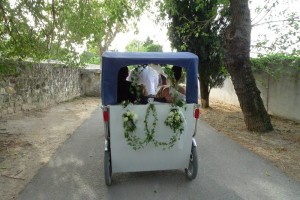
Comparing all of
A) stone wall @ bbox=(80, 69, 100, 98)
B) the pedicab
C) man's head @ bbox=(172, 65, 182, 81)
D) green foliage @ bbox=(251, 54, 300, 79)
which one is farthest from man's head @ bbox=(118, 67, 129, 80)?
stone wall @ bbox=(80, 69, 100, 98)

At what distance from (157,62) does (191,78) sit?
23.8 inches

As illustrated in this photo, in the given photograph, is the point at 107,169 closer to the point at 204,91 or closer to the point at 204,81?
the point at 204,81

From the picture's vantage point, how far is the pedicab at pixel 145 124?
14.5 ft

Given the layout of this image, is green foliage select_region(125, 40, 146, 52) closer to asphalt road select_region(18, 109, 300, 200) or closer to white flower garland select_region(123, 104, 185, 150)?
asphalt road select_region(18, 109, 300, 200)

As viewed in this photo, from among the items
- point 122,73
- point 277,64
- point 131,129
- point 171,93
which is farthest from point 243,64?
point 131,129

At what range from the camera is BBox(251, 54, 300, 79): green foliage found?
9523 millimetres

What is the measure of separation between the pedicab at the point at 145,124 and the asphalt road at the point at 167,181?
26 cm

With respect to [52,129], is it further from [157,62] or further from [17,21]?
[157,62]

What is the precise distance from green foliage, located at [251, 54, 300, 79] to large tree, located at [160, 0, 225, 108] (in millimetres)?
2149

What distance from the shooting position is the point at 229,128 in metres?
9.19

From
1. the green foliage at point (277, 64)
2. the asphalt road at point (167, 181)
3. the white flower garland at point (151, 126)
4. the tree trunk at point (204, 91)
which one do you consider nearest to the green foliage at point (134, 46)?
the tree trunk at point (204, 91)

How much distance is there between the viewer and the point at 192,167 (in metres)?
4.82

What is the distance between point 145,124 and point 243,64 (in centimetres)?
478

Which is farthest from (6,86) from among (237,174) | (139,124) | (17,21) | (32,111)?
(237,174)
